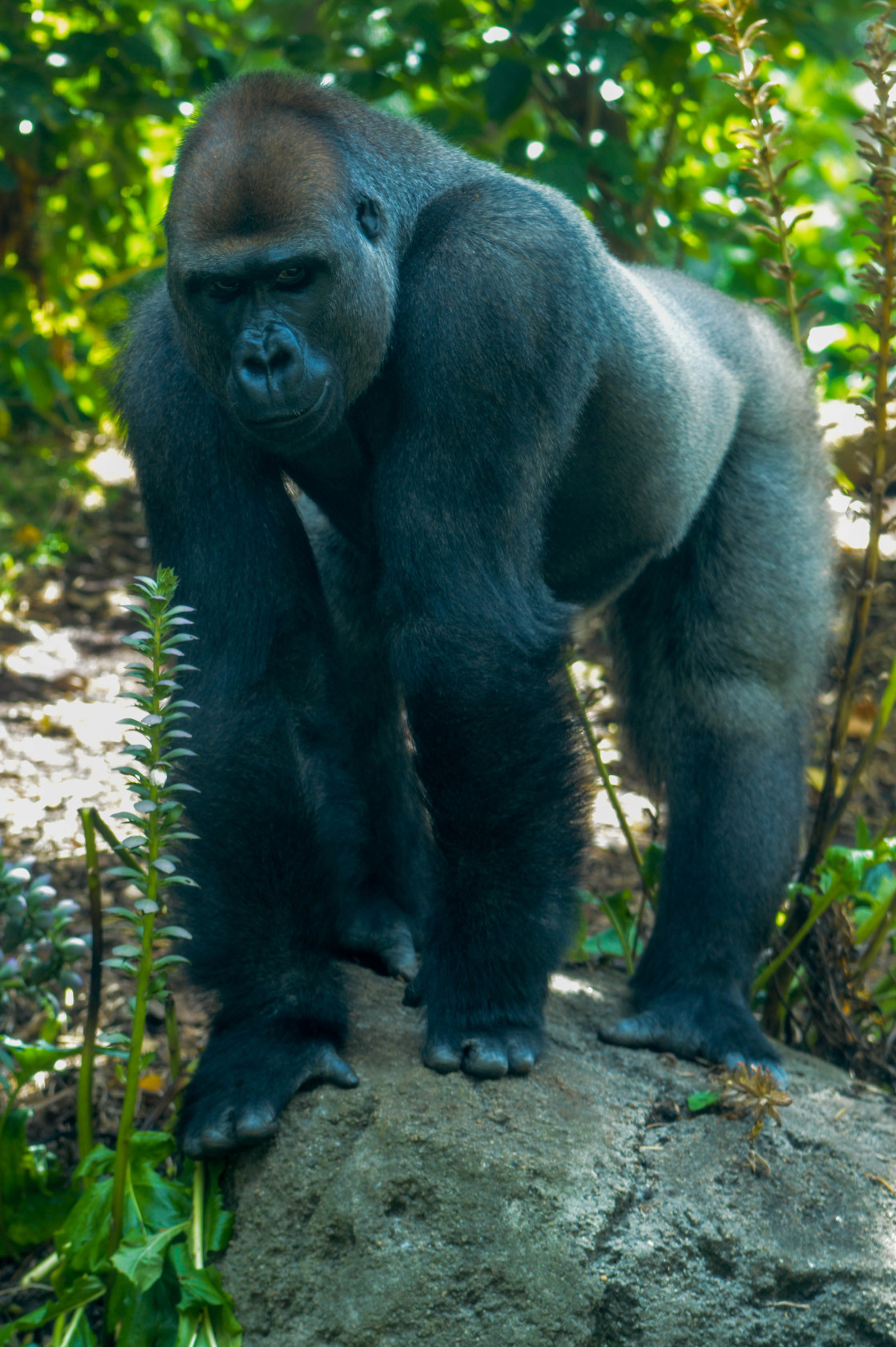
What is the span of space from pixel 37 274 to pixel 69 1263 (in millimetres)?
5416

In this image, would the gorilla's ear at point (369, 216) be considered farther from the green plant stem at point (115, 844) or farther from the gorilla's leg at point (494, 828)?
the green plant stem at point (115, 844)

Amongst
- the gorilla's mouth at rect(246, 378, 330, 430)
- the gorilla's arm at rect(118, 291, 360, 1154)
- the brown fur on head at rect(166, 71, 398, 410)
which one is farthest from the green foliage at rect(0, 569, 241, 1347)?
the brown fur on head at rect(166, 71, 398, 410)

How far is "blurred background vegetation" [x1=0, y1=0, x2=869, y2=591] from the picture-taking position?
4.61 m

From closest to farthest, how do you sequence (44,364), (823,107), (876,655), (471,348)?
(471,348), (876,655), (44,364), (823,107)

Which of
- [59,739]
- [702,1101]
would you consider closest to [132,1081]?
[702,1101]

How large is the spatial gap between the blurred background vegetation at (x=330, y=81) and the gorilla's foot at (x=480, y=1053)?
72.5 inches

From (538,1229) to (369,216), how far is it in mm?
1979

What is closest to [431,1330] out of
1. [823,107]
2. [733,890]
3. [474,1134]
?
[474,1134]

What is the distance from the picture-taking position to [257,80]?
2688mm

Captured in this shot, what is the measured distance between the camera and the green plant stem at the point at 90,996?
2451mm

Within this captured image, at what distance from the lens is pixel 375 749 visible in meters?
3.39

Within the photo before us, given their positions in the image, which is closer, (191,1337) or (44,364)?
(191,1337)

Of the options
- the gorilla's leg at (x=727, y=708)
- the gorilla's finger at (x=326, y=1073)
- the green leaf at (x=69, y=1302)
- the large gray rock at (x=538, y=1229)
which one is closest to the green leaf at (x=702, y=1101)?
the large gray rock at (x=538, y=1229)

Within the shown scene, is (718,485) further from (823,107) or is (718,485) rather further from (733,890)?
(823,107)
